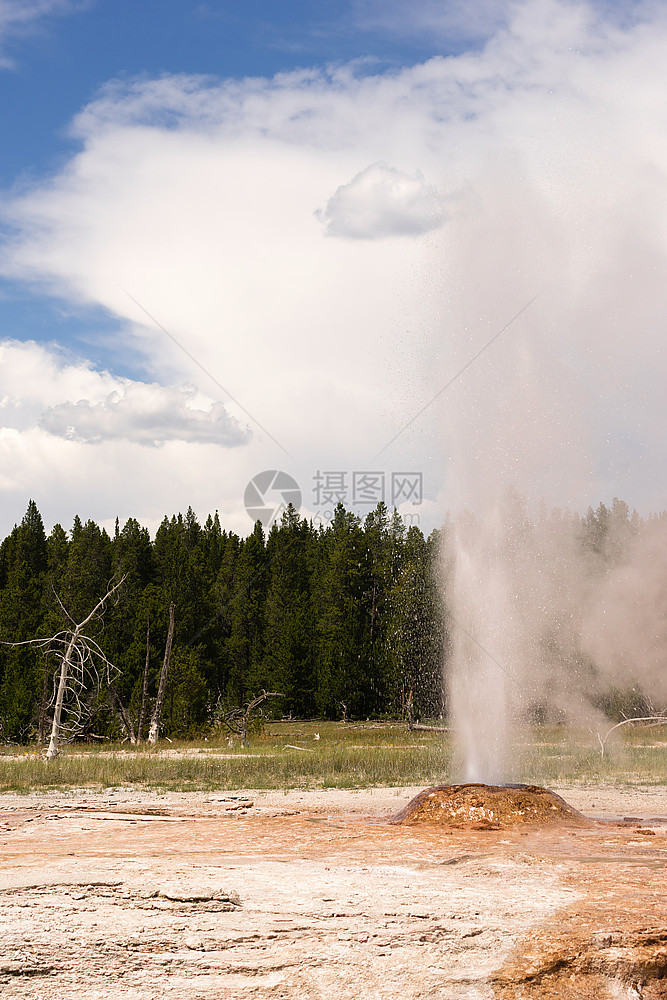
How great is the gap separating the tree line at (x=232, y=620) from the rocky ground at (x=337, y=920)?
1079 inches

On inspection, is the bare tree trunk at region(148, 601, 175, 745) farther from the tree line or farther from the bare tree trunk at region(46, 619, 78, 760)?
the bare tree trunk at region(46, 619, 78, 760)

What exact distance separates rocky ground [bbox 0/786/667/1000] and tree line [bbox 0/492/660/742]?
27404 millimetres

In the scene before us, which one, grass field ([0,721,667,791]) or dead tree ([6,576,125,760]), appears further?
dead tree ([6,576,125,760])

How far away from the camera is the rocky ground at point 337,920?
226 inches

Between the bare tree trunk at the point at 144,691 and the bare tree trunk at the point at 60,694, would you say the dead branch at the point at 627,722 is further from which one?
the bare tree trunk at the point at 144,691

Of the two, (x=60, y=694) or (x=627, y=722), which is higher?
(x=60, y=694)

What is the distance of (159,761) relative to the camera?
23781 millimetres

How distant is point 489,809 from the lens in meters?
11.3

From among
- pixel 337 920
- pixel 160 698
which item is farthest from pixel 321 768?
pixel 160 698

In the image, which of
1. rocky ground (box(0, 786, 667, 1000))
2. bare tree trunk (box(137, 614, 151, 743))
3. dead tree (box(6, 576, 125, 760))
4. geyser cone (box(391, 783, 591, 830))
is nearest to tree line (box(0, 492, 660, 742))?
bare tree trunk (box(137, 614, 151, 743))

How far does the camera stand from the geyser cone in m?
11.1

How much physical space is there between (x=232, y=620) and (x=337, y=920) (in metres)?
51.9

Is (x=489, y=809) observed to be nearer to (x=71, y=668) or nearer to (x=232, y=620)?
(x=71, y=668)

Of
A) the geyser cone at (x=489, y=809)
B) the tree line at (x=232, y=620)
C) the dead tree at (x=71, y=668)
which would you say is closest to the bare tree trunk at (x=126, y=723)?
the tree line at (x=232, y=620)
